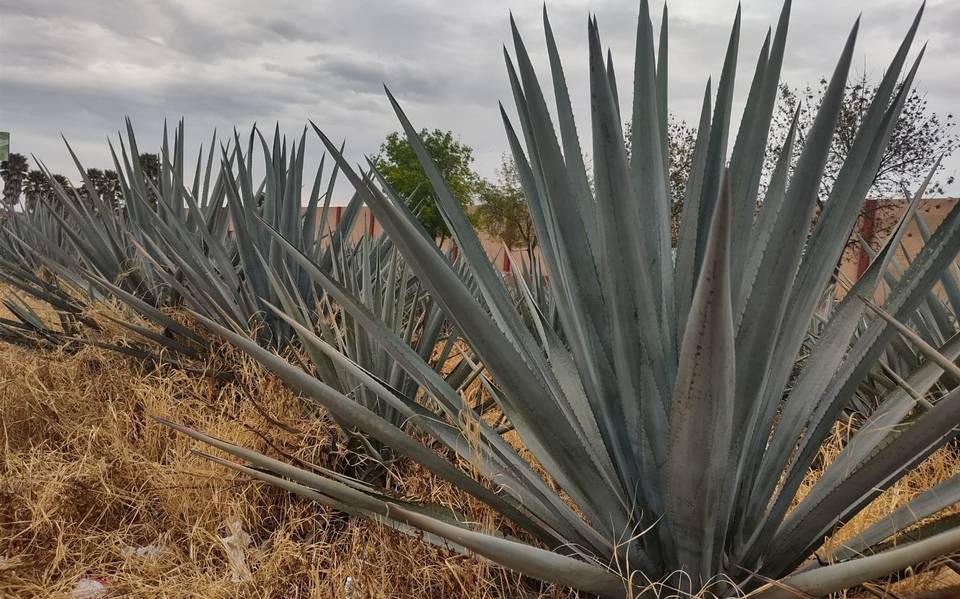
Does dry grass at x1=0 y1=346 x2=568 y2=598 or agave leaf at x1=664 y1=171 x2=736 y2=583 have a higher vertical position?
agave leaf at x1=664 y1=171 x2=736 y2=583

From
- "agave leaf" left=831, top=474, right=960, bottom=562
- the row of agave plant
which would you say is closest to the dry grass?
the row of agave plant

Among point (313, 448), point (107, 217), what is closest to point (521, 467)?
point (313, 448)

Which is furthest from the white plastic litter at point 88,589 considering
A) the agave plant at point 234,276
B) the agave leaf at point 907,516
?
the agave leaf at point 907,516

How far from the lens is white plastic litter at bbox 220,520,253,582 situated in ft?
7.27

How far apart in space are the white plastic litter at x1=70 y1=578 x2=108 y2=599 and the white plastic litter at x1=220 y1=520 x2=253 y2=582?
1.22 ft

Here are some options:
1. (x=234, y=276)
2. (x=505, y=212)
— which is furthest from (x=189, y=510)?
A: (x=505, y=212)

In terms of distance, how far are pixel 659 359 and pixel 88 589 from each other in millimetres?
1959

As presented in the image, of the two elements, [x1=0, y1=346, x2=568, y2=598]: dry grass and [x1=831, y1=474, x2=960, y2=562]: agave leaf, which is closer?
[x1=831, y1=474, x2=960, y2=562]: agave leaf

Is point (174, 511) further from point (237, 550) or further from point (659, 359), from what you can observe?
point (659, 359)

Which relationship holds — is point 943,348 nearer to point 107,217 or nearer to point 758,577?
point 758,577

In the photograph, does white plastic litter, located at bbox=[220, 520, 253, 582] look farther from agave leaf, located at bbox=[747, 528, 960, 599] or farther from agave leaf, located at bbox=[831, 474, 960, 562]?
agave leaf, located at bbox=[831, 474, 960, 562]

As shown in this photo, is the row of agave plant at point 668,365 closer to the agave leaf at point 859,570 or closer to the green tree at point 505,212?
the agave leaf at point 859,570

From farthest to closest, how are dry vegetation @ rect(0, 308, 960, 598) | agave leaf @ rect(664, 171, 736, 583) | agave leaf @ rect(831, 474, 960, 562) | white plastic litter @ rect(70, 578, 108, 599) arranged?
white plastic litter @ rect(70, 578, 108, 599) → dry vegetation @ rect(0, 308, 960, 598) → agave leaf @ rect(831, 474, 960, 562) → agave leaf @ rect(664, 171, 736, 583)

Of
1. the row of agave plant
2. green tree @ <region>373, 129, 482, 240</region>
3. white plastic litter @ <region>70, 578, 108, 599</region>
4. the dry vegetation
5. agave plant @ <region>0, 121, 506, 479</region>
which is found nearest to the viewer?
the row of agave plant
